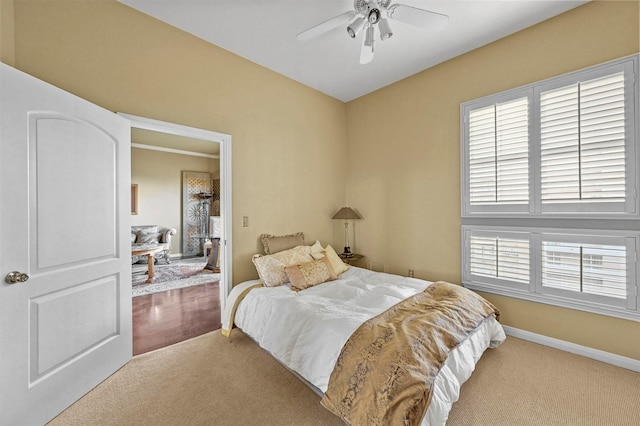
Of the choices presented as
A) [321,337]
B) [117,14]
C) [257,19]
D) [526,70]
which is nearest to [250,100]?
[257,19]

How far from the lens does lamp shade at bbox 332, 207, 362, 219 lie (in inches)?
158

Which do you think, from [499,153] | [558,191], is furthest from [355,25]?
[558,191]

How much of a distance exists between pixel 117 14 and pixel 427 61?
10.4ft

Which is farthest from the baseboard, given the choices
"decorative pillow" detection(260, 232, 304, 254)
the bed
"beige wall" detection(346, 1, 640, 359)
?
"decorative pillow" detection(260, 232, 304, 254)

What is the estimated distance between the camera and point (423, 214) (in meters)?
3.40

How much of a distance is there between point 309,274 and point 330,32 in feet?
8.04

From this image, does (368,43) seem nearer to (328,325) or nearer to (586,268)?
(328,325)

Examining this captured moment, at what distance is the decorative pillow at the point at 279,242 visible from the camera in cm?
323

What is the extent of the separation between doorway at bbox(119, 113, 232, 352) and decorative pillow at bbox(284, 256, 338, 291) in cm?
80

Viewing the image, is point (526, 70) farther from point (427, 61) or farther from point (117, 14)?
point (117, 14)

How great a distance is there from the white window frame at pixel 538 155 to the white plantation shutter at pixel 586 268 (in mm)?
290

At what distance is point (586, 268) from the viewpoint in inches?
91.7

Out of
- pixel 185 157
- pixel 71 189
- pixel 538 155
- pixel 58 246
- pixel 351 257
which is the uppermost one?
pixel 185 157

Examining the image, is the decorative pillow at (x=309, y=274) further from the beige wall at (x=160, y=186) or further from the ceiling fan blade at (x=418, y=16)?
the beige wall at (x=160, y=186)
